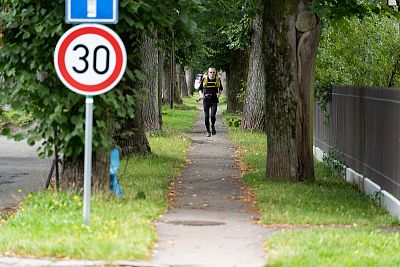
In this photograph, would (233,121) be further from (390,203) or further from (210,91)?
(390,203)

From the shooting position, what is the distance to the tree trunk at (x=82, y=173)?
12.3 m

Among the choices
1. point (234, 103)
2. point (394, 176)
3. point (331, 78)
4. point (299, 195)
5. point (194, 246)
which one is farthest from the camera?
point (234, 103)

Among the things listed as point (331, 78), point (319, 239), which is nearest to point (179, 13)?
point (319, 239)

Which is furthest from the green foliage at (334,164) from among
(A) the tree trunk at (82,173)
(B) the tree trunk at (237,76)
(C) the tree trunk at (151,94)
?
(B) the tree trunk at (237,76)

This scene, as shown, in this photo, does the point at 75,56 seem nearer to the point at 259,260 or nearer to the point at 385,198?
the point at 259,260

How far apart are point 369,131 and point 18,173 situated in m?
7.15

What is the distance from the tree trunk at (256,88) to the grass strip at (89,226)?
1584cm

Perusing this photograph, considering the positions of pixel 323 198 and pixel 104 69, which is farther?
pixel 323 198

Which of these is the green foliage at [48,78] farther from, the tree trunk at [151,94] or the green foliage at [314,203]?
the tree trunk at [151,94]

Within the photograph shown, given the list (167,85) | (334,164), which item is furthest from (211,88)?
(167,85)

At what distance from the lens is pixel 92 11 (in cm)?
1055

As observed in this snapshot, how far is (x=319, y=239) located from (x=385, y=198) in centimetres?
377

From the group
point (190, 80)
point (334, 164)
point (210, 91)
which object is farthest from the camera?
point (190, 80)

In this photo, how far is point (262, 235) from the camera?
33.9 ft
